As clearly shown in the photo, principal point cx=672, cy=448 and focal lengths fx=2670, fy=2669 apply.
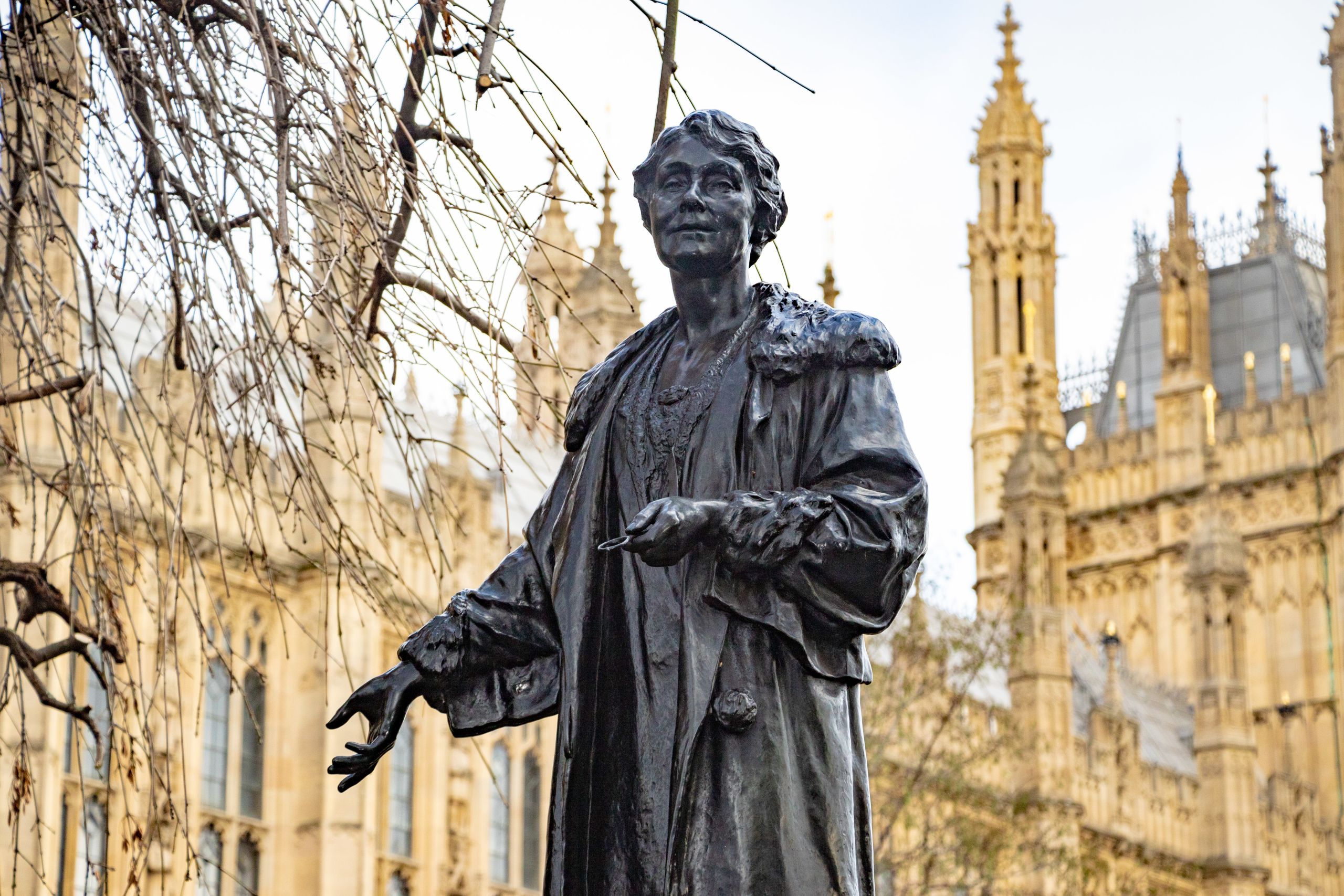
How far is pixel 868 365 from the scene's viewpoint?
4.29m

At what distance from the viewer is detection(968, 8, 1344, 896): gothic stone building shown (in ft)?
135

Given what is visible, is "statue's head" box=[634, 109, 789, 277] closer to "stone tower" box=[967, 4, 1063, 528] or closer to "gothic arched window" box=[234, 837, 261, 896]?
"gothic arched window" box=[234, 837, 261, 896]

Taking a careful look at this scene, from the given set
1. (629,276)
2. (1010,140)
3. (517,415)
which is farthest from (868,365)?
(1010,140)

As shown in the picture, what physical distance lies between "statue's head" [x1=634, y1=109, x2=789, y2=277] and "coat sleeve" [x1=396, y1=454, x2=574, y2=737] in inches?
20.5

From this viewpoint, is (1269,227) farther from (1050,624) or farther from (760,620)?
(760,620)

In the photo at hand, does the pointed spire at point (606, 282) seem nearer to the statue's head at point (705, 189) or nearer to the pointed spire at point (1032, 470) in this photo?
the pointed spire at point (1032, 470)

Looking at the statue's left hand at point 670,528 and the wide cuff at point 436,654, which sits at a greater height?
the statue's left hand at point 670,528

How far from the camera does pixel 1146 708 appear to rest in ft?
155

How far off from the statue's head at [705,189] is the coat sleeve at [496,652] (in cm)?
52

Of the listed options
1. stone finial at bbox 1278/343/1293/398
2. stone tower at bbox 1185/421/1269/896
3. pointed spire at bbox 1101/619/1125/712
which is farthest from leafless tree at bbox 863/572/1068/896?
stone finial at bbox 1278/343/1293/398

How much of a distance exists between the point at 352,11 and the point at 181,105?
43 centimetres

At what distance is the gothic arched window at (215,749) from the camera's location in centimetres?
2480

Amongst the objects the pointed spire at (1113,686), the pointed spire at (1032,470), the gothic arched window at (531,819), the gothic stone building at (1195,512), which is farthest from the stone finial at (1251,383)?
the gothic arched window at (531,819)

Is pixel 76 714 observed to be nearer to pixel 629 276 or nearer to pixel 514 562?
pixel 514 562
